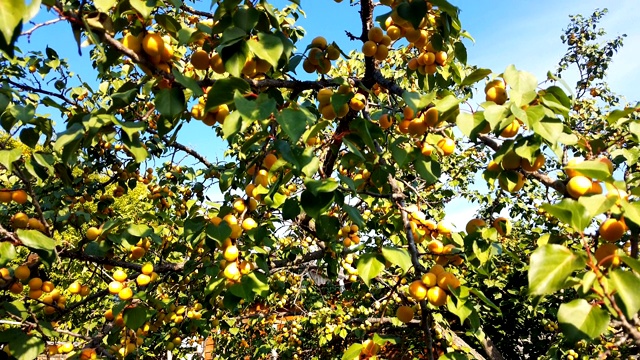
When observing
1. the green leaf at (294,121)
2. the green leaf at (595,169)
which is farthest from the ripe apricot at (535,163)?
the green leaf at (294,121)

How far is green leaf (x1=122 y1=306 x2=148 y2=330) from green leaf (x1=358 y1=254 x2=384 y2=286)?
1146 millimetres

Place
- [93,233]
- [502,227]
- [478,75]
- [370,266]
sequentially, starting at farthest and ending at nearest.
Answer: [93,233], [502,227], [478,75], [370,266]

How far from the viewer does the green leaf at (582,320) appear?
39.5 inches

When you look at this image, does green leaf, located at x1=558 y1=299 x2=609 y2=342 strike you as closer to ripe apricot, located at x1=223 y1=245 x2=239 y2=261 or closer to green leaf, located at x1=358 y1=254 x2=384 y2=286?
green leaf, located at x1=358 y1=254 x2=384 y2=286

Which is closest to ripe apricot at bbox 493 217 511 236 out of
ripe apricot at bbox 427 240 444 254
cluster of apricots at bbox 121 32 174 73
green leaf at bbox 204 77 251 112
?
ripe apricot at bbox 427 240 444 254

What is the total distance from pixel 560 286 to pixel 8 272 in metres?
2.38

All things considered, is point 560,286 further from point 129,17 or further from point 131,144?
point 129,17

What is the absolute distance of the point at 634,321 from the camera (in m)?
1.19

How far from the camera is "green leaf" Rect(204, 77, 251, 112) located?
4.38 feet

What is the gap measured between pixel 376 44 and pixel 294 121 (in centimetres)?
92

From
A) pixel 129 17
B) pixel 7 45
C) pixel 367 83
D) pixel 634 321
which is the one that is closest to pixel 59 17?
pixel 7 45

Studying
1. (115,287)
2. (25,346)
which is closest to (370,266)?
(115,287)

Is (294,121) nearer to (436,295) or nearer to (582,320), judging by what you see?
(436,295)

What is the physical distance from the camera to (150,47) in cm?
139
